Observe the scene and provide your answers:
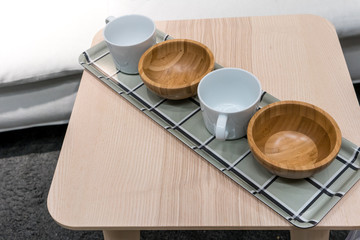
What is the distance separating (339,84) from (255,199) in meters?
0.30

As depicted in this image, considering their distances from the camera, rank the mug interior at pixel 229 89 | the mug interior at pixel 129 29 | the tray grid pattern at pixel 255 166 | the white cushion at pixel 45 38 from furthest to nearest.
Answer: the white cushion at pixel 45 38
the mug interior at pixel 129 29
the mug interior at pixel 229 89
the tray grid pattern at pixel 255 166

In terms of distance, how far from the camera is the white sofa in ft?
3.62

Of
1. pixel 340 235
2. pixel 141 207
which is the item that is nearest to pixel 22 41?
pixel 141 207

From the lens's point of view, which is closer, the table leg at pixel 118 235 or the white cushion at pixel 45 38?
the table leg at pixel 118 235

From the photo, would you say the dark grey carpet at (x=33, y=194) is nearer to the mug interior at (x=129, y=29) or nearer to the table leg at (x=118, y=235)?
the table leg at (x=118, y=235)

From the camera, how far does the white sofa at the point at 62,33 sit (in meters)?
1.10

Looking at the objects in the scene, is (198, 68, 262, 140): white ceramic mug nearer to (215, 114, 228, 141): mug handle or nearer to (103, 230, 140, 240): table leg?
(215, 114, 228, 141): mug handle

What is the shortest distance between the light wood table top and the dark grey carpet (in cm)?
50

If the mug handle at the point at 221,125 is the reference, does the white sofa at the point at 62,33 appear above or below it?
below

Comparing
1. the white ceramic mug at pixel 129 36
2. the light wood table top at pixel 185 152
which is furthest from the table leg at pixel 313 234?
the white ceramic mug at pixel 129 36

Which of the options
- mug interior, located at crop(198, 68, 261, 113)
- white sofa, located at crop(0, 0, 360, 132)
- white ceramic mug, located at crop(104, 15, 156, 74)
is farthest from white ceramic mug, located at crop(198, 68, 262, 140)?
white sofa, located at crop(0, 0, 360, 132)

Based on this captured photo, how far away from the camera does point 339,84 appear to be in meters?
0.74

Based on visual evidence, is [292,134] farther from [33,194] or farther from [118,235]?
[33,194]

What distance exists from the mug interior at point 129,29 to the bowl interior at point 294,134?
0.32m
